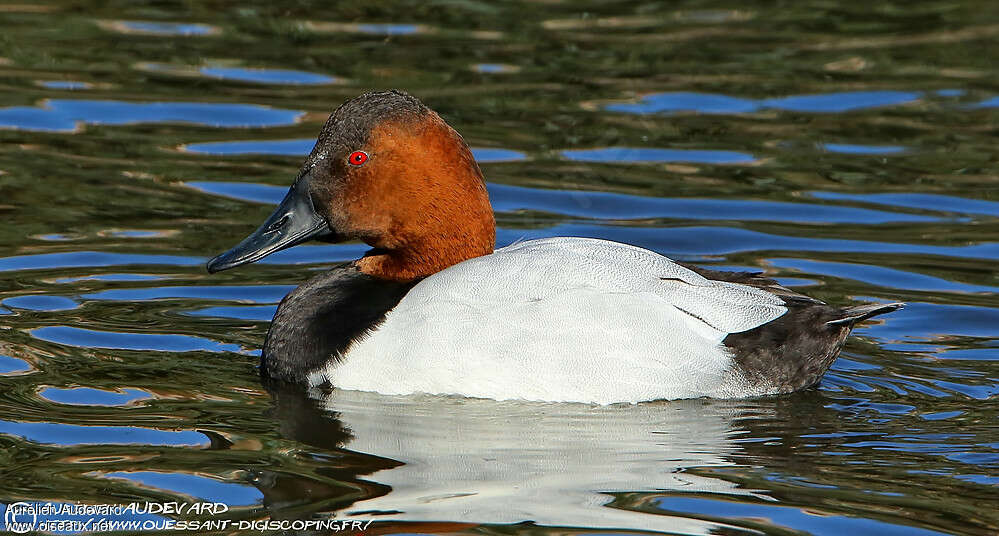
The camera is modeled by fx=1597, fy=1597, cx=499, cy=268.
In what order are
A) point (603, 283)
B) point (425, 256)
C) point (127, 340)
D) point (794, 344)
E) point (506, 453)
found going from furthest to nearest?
point (127, 340) < point (425, 256) < point (794, 344) < point (603, 283) < point (506, 453)

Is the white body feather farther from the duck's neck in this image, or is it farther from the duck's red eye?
the duck's red eye

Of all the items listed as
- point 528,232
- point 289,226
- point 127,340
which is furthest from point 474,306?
point 528,232

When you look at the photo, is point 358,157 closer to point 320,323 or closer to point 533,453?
point 320,323

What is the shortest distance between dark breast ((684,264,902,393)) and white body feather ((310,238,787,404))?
5 cm

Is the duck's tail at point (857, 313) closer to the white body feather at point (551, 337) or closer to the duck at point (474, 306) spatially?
the duck at point (474, 306)

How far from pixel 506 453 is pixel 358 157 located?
1482mm

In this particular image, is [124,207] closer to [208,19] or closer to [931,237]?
[208,19]

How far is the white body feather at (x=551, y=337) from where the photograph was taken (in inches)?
223

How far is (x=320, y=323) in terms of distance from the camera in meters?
6.02

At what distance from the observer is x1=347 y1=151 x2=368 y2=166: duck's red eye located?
20.0ft

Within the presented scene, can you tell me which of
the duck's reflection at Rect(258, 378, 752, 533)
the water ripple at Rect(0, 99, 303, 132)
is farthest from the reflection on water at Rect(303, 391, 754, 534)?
the water ripple at Rect(0, 99, 303, 132)

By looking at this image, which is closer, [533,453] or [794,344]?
[533,453]

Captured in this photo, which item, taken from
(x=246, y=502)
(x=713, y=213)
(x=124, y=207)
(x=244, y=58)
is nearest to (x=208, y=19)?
(x=244, y=58)

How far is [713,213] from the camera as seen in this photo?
848cm
